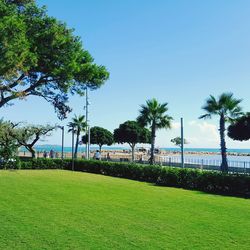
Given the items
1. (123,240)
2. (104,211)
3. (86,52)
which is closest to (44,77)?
(86,52)

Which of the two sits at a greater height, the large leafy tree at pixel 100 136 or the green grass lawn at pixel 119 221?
the large leafy tree at pixel 100 136

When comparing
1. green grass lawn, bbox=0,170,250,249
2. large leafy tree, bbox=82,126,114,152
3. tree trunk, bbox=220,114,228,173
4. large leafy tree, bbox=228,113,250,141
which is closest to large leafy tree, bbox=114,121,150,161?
Answer: large leafy tree, bbox=82,126,114,152

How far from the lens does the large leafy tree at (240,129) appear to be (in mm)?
27062

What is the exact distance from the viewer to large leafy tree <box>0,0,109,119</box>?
540 inches

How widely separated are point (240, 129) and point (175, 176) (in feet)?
30.1

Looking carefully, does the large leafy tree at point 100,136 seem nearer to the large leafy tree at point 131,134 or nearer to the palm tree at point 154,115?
the large leafy tree at point 131,134

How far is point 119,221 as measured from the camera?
399 inches

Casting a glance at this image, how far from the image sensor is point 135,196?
15438 millimetres

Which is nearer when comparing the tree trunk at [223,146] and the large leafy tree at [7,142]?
the tree trunk at [223,146]

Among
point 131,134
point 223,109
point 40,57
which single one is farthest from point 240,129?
point 131,134

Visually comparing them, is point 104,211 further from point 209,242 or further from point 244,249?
point 244,249

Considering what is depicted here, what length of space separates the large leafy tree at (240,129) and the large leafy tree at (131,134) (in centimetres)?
2334

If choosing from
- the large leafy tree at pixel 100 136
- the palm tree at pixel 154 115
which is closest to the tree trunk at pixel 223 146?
the palm tree at pixel 154 115

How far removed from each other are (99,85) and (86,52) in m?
2.15
